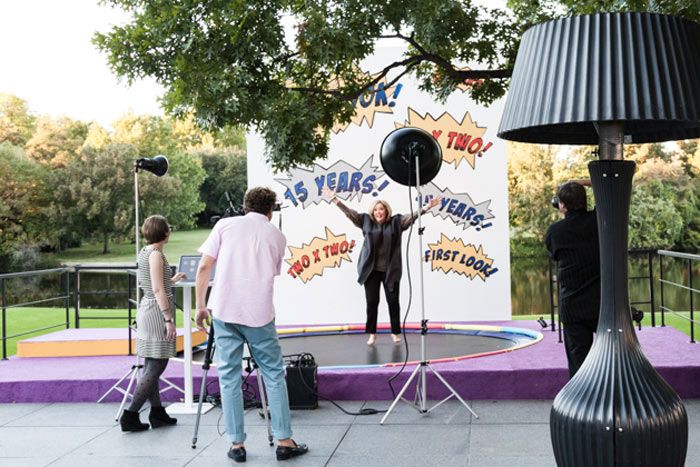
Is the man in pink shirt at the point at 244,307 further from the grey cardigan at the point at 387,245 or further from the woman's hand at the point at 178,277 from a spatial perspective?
the grey cardigan at the point at 387,245

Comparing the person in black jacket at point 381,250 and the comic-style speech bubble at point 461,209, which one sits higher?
the comic-style speech bubble at point 461,209

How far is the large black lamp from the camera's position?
221 cm

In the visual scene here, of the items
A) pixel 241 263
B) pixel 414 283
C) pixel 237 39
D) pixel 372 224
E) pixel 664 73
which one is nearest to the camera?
pixel 664 73

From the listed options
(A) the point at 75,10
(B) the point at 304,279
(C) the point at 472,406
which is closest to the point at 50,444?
(C) the point at 472,406

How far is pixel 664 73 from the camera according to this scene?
2219mm

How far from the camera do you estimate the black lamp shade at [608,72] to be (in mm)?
2186

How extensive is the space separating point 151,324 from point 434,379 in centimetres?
215

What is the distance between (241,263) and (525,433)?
2.11m

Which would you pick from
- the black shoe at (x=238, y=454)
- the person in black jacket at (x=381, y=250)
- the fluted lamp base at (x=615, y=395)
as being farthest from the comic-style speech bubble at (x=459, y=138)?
the fluted lamp base at (x=615, y=395)

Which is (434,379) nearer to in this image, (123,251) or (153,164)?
(153,164)

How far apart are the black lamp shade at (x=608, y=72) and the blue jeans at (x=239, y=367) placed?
2.71 metres

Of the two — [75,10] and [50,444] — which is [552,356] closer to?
[50,444]

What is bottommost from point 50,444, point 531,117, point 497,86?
point 50,444

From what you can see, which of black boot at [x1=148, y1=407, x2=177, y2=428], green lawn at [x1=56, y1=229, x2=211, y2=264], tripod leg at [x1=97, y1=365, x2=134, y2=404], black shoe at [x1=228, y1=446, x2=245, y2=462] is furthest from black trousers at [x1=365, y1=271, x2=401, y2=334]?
green lawn at [x1=56, y1=229, x2=211, y2=264]
